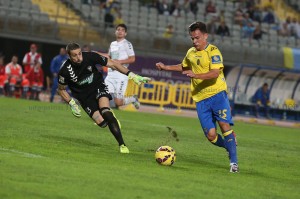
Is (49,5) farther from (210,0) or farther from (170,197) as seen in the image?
(170,197)

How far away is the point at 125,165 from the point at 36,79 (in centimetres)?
1931

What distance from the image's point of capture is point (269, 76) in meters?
32.0

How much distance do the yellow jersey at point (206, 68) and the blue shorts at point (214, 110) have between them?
0.29 feet

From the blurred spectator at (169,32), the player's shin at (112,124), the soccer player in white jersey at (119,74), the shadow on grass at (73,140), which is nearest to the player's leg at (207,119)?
the player's shin at (112,124)

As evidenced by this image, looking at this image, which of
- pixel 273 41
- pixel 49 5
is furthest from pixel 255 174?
pixel 273 41

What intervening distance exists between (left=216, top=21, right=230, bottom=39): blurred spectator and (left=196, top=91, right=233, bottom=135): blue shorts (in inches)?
933

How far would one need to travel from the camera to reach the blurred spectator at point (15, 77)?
30.1 m

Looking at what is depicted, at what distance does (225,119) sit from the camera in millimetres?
12766

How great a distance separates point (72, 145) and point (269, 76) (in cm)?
1887

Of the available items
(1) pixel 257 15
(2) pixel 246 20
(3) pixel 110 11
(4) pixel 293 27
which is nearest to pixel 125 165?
(3) pixel 110 11

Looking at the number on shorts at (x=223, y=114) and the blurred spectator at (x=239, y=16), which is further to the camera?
the blurred spectator at (x=239, y=16)

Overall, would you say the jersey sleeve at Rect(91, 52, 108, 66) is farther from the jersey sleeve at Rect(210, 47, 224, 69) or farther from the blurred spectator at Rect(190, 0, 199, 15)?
the blurred spectator at Rect(190, 0, 199, 15)

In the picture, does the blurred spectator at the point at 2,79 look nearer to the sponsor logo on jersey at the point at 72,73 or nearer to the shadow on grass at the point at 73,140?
the shadow on grass at the point at 73,140

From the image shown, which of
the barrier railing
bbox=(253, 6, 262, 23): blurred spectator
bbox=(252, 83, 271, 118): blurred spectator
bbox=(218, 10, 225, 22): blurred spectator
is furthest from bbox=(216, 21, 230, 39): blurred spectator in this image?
the barrier railing
